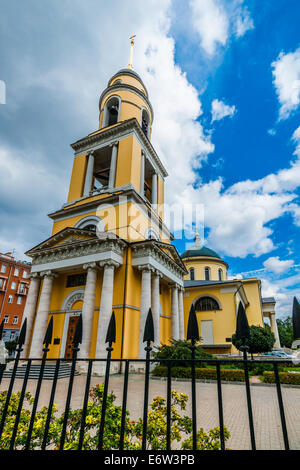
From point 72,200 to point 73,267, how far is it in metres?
7.83

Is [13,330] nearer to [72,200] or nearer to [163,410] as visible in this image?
[72,200]

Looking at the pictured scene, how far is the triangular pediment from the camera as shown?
666 inches

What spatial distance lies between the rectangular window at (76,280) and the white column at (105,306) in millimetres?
3099

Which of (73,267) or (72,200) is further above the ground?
(72,200)

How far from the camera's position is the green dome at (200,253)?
38.5m

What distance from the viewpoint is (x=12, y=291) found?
39.8 meters

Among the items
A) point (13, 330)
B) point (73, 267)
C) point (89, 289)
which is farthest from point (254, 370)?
point (13, 330)

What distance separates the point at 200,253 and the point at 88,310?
26414 millimetres

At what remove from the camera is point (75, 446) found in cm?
263

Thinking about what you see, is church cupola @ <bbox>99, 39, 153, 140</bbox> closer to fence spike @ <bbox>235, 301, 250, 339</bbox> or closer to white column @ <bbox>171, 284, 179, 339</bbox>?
white column @ <bbox>171, 284, 179, 339</bbox>

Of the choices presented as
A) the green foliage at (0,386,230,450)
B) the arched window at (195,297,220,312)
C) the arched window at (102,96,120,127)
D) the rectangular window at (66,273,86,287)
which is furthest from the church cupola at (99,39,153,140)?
the green foliage at (0,386,230,450)

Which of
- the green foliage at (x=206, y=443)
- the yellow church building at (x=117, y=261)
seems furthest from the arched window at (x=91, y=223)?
the green foliage at (x=206, y=443)
